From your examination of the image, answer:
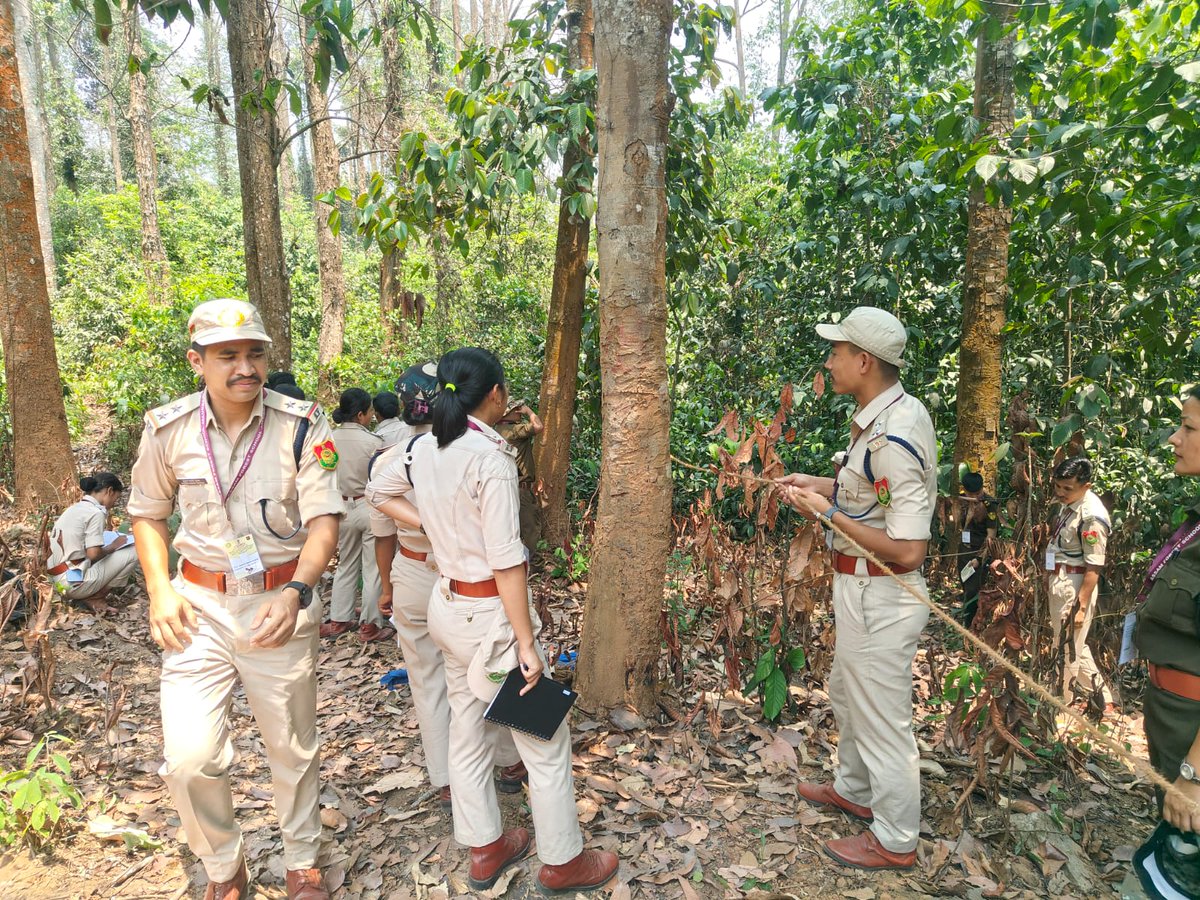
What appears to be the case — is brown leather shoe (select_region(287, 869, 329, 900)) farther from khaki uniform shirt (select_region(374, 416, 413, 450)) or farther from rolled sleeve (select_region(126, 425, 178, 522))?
khaki uniform shirt (select_region(374, 416, 413, 450))

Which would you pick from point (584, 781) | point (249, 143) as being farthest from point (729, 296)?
point (584, 781)

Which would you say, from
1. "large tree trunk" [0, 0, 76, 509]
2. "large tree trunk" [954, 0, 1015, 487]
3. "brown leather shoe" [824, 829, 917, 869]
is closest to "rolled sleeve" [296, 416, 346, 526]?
"brown leather shoe" [824, 829, 917, 869]

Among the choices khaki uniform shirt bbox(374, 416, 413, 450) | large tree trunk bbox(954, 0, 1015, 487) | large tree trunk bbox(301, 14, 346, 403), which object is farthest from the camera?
large tree trunk bbox(301, 14, 346, 403)

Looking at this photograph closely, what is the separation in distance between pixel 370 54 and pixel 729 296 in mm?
13734

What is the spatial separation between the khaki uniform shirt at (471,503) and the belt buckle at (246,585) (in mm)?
603

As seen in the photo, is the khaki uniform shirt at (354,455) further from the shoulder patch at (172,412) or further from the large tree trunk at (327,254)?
the large tree trunk at (327,254)

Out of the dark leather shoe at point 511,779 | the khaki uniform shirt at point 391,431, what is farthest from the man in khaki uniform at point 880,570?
the khaki uniform shirt at point 391,431

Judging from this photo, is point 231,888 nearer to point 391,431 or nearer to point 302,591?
point 302,591

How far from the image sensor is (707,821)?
311cm

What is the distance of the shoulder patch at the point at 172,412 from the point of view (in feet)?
8.36

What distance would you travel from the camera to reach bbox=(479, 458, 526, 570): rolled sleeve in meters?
2.52

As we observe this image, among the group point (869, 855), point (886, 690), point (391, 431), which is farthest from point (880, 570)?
point (391, 431)

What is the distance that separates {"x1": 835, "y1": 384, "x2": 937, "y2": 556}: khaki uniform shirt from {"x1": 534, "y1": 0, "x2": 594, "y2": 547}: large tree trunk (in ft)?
11.3

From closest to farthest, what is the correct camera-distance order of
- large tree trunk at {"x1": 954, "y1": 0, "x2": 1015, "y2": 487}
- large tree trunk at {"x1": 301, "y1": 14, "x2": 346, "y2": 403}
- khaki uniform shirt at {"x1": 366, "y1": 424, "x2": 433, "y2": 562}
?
1. khaki uniform shirt at {"x1": 366, "y1": 424, "x2": 433, "y2": 562}
2. large tree trunk at {"x1": 954, "y1": 0, "x2": 1015, "y2": 487}
3. large tree trunk at {"x1": 301, "y1": 14, "x2": 346, "y2": 403}
